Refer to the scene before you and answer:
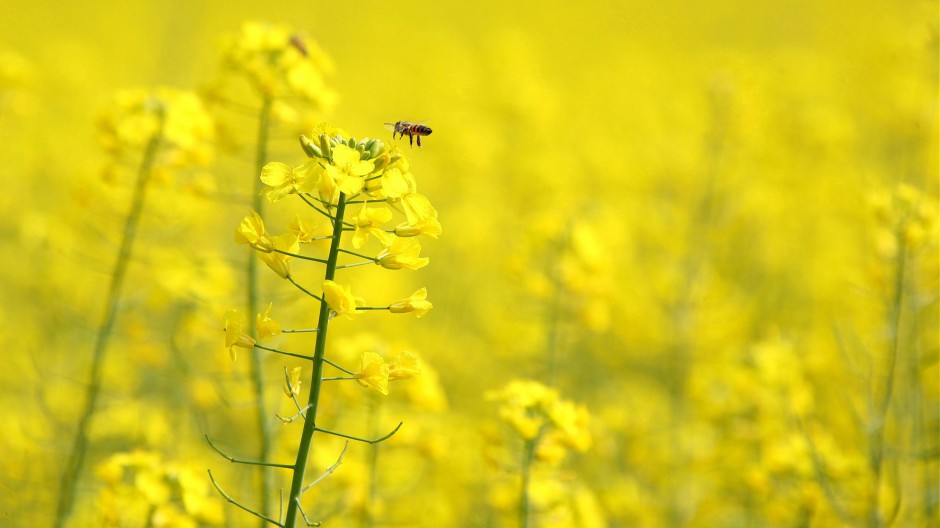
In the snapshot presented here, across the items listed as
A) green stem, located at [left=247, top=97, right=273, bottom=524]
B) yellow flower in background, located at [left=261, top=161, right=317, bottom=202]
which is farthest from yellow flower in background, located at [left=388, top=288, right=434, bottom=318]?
green stem, located at [left=247, top=97, right=273, bottom=524]

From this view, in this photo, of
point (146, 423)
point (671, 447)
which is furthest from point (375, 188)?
point (671, 447)

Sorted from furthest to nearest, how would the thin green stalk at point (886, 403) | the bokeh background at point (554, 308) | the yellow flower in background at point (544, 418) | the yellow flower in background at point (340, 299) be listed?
the bokeh background at point (554, 308), the thin green stalk at point (886, 403), the yellow flower in background at point (544, 418), the yellow flower in background at point (340, 299)

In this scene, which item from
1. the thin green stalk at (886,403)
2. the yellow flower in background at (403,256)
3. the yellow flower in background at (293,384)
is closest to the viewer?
the yellow flower in background at (293,384)

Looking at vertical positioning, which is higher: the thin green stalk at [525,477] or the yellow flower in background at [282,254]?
the yellow flower in background at [282,254]

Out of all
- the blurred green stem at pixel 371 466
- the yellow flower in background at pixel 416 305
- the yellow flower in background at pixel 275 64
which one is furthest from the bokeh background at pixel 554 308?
the yellow flower in background at pixel 416 305

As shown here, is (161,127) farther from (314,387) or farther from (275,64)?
(314,387)

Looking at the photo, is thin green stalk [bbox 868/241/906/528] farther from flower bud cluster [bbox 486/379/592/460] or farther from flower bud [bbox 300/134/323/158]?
flower bud [bbox 300/134/323/158]

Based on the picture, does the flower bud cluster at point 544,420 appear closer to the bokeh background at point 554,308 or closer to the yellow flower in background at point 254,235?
the bokeh background at point 554,308

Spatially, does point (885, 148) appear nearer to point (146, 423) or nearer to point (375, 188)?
point (146, 423)
